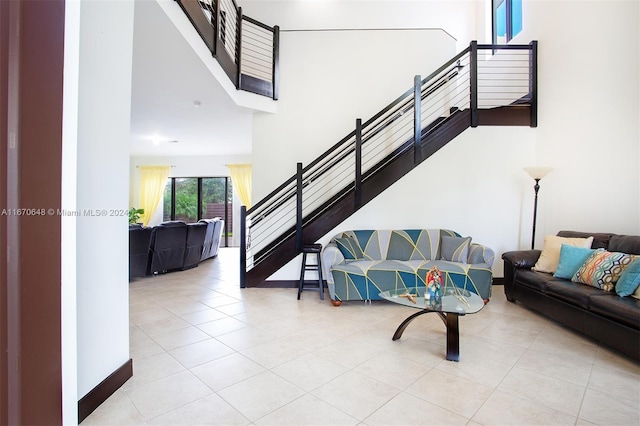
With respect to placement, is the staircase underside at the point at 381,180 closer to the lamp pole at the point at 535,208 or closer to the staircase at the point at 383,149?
the staircase at the point at 383,149

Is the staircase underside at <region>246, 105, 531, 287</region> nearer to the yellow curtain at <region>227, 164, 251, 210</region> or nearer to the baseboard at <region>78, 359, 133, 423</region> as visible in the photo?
the baseboard at <region>78, 359, 133, 423</region>

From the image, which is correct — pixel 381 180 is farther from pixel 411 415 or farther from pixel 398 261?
pixel 411 415

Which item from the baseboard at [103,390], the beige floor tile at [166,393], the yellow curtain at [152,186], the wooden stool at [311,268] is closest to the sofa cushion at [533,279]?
the wooden stool at [311,268]

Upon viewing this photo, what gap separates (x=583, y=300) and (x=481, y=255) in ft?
4.03

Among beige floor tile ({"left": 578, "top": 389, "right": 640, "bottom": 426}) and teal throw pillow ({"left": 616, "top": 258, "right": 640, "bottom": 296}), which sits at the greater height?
teal throw pillow ({"left": 616, "top": 258, "right": 640, "bottom": 296})

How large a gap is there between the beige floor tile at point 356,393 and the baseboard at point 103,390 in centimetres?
117

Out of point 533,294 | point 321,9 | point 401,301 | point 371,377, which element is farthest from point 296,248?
point 321,9

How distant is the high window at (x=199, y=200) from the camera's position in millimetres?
9367

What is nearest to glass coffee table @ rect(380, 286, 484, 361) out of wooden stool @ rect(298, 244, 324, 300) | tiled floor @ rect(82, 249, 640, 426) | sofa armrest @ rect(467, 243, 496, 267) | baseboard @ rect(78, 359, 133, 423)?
tiled floor @ rect(82, 249, 640, 426)

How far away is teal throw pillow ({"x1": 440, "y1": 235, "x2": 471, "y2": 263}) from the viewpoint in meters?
4.02

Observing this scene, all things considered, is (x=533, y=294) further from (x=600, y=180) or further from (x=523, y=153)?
(x=523, y=153)

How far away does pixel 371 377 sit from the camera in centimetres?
209

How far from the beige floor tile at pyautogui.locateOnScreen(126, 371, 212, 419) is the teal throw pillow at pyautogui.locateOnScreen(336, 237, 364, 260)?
7.64 feet

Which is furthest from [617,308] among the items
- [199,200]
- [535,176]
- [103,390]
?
[199,200]
